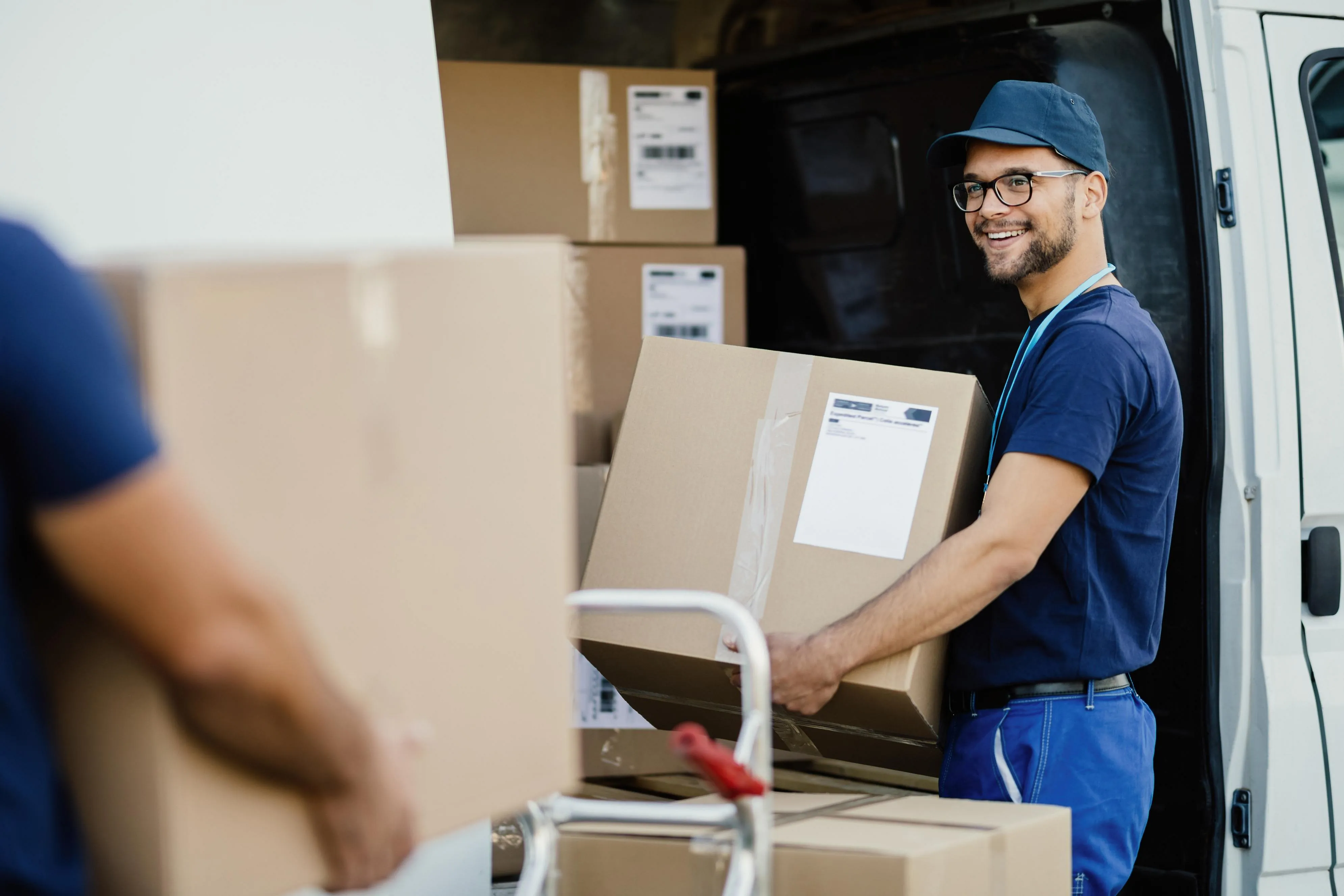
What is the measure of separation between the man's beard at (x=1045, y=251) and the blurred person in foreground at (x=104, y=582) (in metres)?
1.43

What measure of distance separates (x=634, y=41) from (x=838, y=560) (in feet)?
8.57

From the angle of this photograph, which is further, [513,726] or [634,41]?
[634,41]

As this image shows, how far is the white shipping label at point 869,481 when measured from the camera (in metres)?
1.83

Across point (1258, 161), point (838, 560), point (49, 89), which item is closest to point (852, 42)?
point (1258, 161)

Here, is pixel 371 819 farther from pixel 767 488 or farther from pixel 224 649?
pixel 767 488

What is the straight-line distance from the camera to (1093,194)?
2.15m

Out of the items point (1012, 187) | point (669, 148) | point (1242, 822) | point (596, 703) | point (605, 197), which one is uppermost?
point (669, 148)

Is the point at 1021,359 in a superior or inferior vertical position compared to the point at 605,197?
inferior

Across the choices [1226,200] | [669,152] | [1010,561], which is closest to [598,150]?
[669,152]

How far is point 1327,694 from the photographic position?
2.25 metres

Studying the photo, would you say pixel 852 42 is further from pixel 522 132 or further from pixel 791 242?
pixel 522 132

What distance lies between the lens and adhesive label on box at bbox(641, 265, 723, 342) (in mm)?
2951

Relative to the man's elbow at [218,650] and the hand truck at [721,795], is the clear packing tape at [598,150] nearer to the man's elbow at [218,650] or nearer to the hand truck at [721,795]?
the hand truck at [721,795]

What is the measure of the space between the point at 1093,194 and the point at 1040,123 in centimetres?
16
